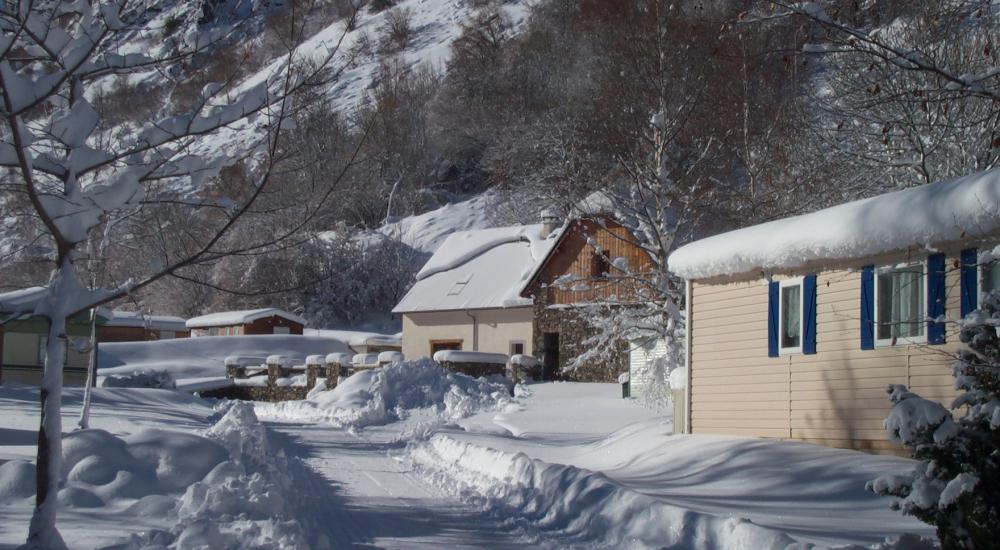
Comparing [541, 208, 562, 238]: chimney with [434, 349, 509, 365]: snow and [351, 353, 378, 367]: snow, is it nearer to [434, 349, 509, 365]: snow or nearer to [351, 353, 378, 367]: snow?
[434, 349, 509, 365]: snow

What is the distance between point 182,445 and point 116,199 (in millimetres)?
5166

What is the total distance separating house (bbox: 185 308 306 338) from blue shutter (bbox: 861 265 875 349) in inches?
1689

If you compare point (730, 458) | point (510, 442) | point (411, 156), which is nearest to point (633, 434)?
point (510, 442)

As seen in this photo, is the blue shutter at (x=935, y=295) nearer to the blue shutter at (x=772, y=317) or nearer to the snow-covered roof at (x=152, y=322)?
the blue shutter at (x=772, y=317)

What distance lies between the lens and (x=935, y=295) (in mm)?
11250

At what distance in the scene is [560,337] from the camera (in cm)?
3481

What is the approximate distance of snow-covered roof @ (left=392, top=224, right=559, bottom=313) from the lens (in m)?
38.1

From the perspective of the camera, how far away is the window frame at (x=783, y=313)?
13.4 metres

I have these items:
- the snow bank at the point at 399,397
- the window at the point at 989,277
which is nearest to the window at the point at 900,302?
the window at the point at 989,277

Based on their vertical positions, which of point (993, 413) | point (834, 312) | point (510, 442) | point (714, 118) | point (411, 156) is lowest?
point (510, 442)

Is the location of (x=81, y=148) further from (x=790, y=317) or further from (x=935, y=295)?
(x=790, y=317)

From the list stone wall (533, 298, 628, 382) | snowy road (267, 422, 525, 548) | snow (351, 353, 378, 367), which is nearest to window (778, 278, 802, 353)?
snowy road (267, 422, 525, 548)

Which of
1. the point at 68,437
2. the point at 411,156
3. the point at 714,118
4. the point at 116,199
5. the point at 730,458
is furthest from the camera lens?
the point at 411,156

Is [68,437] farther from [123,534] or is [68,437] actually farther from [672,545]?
[672,545]
